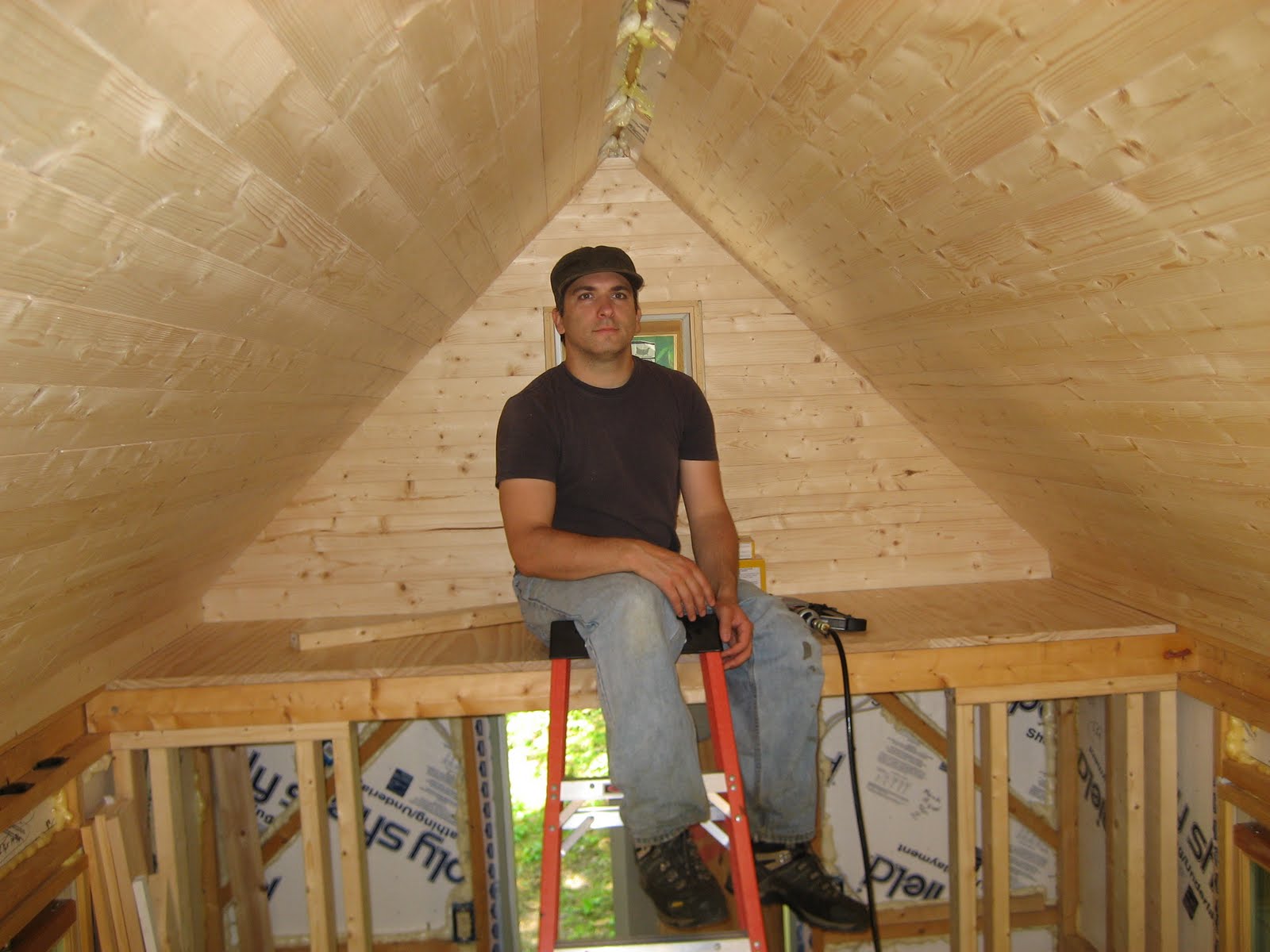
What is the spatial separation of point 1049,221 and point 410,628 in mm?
2167

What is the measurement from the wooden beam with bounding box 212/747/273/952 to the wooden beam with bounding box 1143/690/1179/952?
293 cm

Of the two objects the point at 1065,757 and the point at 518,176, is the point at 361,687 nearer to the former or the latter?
the point at 518,176

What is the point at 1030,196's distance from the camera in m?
1.30

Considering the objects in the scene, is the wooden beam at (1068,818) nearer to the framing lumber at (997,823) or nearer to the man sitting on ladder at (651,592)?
the framing lumber at (997,823)

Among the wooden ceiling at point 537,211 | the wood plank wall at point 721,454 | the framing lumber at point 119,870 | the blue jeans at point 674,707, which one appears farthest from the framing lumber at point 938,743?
the framing lumber at point 119,870

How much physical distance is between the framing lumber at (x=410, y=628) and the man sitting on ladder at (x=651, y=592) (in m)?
0.70

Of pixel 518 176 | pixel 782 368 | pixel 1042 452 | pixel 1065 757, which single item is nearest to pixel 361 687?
pixel 518 176

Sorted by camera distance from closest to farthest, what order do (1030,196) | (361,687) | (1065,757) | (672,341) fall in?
(1030,196), (361,687), (672,341), (1065,757)

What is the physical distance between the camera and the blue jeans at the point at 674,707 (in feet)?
5.47

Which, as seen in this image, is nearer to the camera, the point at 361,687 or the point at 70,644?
the point at 70,644

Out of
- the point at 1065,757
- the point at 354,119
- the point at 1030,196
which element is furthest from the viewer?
the point at 1065,757

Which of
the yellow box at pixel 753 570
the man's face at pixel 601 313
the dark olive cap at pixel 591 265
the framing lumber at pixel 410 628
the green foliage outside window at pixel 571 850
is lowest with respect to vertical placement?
the green foliage outside window at pixel 571 850

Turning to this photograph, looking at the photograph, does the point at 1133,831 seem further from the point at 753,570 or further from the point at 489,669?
the point at 489,669

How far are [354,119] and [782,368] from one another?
216cm
